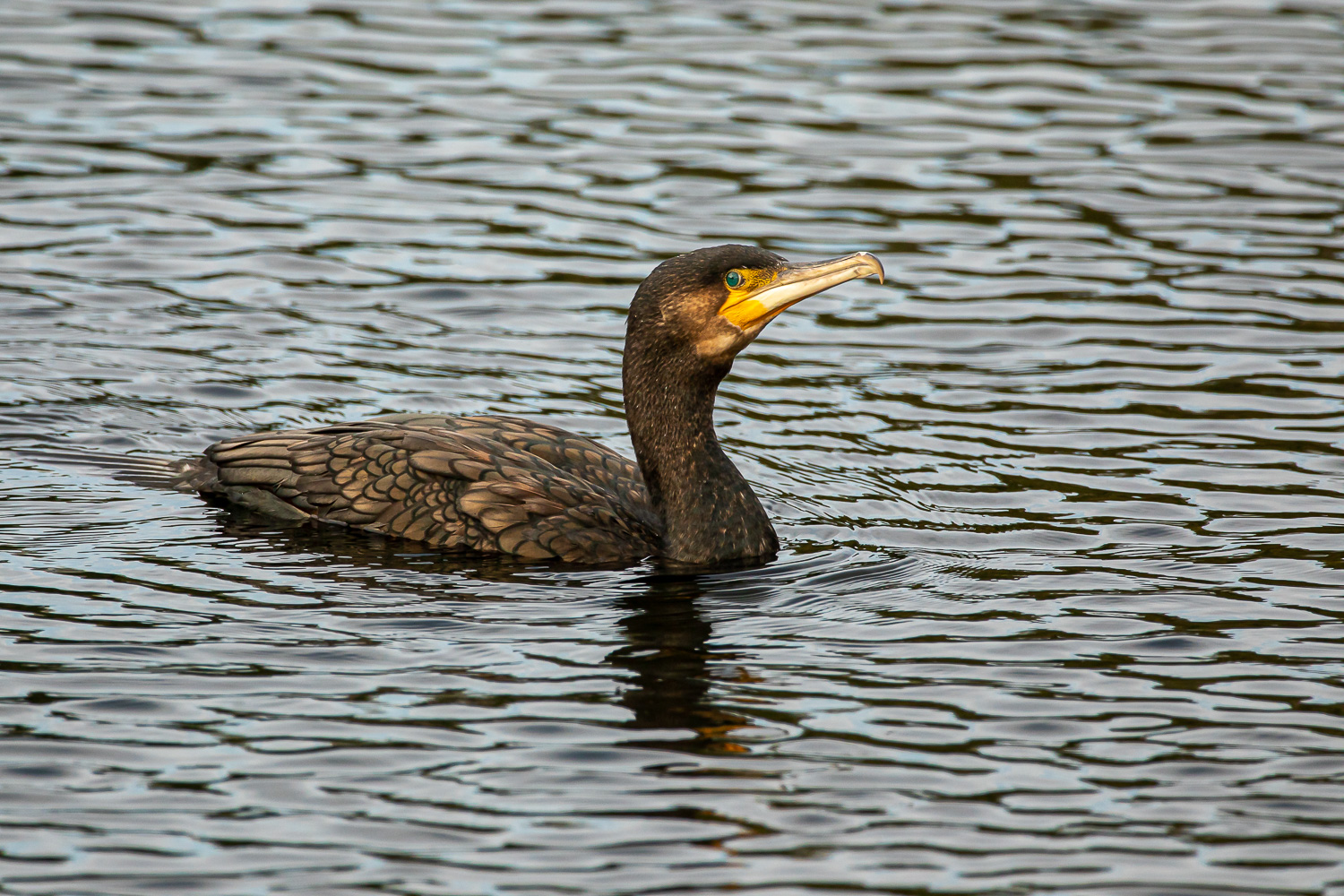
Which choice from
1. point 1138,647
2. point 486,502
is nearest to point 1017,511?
point 1138,647

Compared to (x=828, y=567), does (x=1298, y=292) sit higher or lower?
higher

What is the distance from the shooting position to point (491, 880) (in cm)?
545

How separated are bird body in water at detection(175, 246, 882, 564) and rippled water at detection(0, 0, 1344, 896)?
223mm

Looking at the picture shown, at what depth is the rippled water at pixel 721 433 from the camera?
5898 millimetres

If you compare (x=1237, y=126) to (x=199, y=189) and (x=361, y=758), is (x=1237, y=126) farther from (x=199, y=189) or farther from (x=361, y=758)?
(x=361, y=758)

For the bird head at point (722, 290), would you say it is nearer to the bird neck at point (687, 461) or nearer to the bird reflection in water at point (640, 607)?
the bird neck at point (687, 461)

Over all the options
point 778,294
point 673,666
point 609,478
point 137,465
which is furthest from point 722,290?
point 137,465

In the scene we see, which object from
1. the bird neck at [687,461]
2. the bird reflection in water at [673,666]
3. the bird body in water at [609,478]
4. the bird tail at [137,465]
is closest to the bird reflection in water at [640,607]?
the bird reflection in water at [673,666]

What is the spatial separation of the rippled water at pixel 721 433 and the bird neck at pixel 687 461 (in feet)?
0.86

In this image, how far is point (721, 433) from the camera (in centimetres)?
1040

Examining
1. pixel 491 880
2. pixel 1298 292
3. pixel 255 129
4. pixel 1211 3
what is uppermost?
pixel 1211 3

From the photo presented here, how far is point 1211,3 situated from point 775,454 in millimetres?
10380

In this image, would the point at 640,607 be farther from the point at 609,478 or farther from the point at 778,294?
the point at 778,294

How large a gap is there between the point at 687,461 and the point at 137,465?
2881 mm
